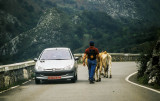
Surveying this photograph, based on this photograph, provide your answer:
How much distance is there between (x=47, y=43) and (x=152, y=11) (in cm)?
8209

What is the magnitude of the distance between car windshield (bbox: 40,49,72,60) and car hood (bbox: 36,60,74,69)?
0.46m

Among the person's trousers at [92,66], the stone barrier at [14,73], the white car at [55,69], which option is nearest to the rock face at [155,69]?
the person's trousers at [92,66]

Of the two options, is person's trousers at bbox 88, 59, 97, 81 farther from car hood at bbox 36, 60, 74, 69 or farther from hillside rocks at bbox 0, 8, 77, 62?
hillside rocks at bbox 0, 8, 77, 62

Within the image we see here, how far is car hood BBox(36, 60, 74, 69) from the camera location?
15951mm

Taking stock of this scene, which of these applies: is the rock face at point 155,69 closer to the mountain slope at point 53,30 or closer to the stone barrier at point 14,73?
the stone barrier at point 14,73

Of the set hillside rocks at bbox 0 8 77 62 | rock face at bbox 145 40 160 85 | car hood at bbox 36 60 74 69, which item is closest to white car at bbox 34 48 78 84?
car hood at bbox 36 60 74 69

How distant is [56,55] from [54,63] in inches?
39.7

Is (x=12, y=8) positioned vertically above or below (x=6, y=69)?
above

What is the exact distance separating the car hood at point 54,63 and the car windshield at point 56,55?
18.3 inches

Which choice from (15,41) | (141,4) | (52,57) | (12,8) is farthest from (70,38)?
(52,57)

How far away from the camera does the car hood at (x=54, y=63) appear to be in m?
16.0

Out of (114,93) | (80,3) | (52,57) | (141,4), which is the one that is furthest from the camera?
(80,3)

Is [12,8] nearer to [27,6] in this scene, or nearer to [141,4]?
[27,6]

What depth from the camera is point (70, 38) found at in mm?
132000
